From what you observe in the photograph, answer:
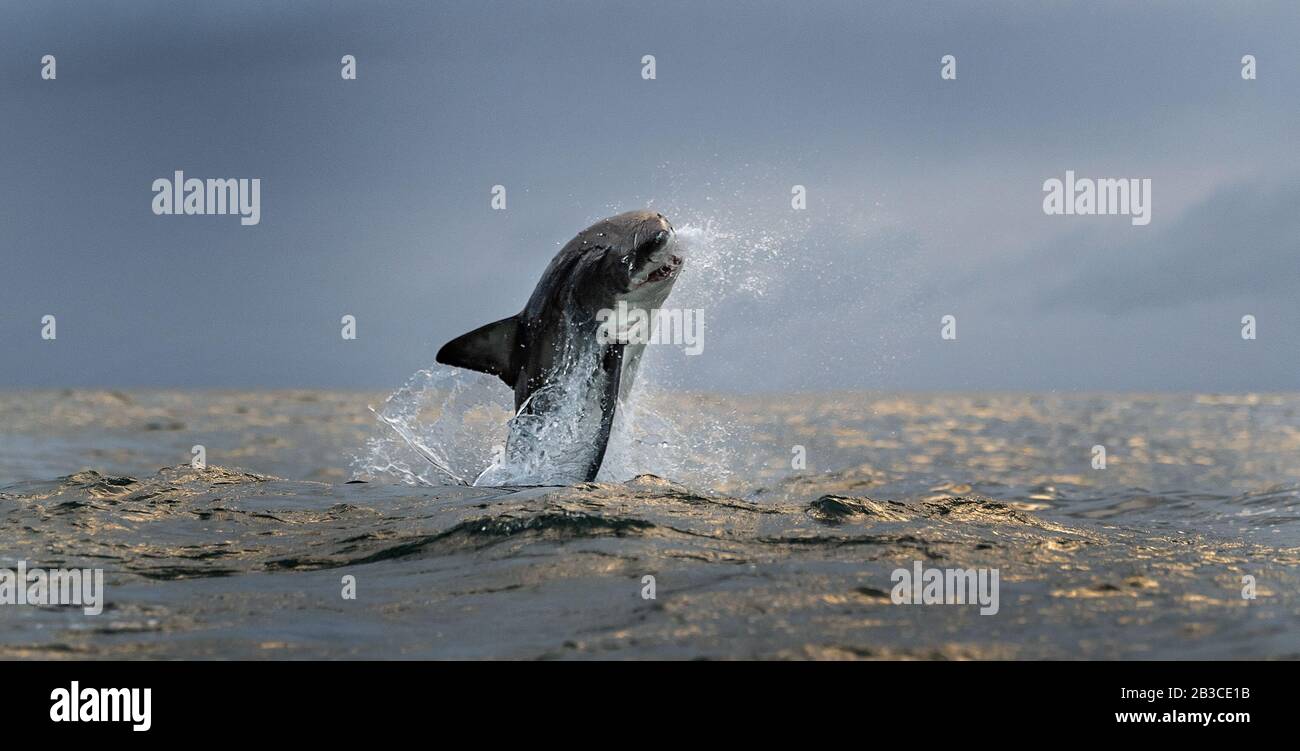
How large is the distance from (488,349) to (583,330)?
3.64 ft

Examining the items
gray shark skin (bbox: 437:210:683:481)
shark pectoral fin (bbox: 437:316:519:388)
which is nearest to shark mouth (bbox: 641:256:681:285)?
gray shark skin (bbox: 437:210:683:481)

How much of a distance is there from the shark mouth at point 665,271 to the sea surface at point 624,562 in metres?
2.01

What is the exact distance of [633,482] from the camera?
1102cm

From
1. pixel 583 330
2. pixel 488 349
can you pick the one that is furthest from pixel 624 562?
pixel 488 349

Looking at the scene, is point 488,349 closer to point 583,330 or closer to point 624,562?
point 583,330

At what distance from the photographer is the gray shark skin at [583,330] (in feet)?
34.2

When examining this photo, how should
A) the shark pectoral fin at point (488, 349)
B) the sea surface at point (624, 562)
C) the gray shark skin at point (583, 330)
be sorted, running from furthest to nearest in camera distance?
the shark pectoral fin at point (488, 349) → the gray shark skin at point (583, 330) → the sea surface at point (624, 562)

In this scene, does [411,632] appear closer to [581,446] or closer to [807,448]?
[581,446]

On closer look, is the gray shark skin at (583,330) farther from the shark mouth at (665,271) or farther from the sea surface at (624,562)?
the sea surface at (624,562)

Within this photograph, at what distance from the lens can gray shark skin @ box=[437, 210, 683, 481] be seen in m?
10.4

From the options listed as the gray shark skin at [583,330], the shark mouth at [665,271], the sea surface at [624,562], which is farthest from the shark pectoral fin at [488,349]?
the shark mouth at [665,271]

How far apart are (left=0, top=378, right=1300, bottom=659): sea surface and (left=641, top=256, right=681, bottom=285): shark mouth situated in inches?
79.2

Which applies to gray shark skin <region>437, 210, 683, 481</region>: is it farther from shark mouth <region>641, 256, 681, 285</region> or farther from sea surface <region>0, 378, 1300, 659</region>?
sea surface <region>0, 378, 1300, 659</region>
